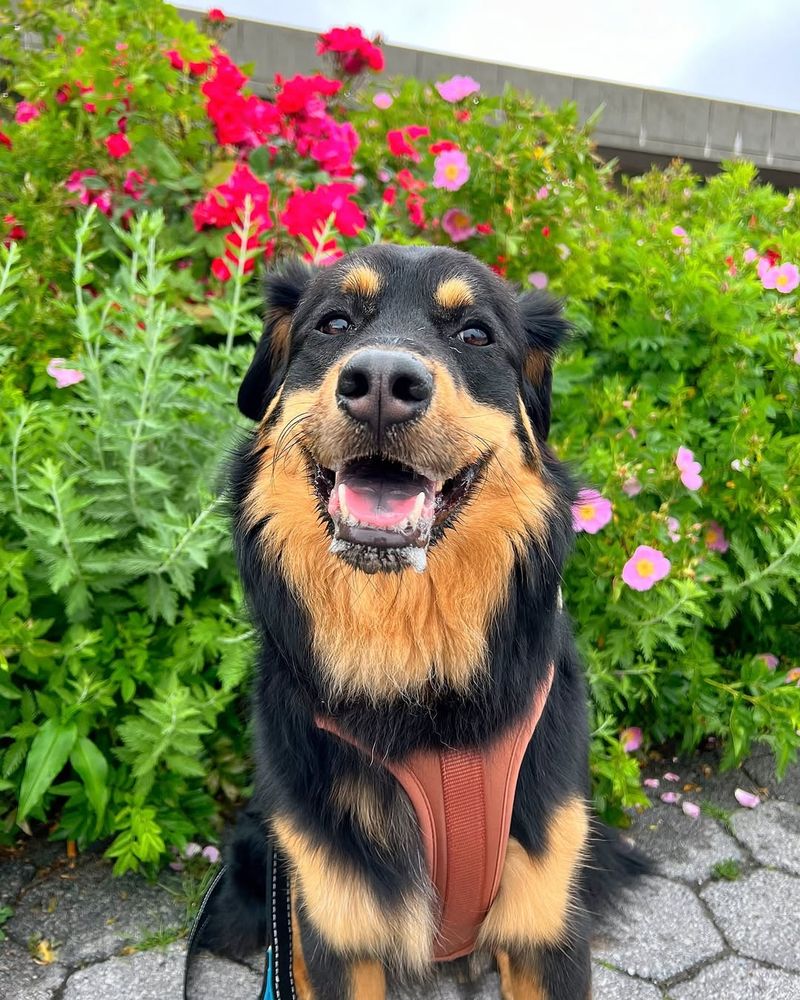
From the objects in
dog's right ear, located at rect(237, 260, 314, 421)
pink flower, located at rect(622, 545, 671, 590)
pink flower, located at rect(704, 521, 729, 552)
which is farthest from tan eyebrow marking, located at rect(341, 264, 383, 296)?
pink flower, located at rect(704, 521, 729, 552)

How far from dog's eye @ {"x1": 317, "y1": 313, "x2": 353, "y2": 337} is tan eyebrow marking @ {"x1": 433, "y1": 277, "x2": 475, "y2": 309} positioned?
0.72 ft

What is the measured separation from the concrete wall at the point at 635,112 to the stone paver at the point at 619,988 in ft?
37.9

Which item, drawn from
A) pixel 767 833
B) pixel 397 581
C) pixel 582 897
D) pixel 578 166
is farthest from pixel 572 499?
pixel 578 166

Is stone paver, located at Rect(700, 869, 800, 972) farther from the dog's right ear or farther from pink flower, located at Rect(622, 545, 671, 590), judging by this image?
the dog's right ear

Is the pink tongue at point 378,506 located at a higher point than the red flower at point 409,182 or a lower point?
lower

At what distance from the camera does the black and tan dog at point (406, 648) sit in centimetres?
160

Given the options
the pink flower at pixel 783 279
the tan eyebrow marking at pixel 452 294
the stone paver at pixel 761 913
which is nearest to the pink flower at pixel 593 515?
the tan eyebrow marking at pixel 452 294

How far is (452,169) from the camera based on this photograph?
295 centimetres

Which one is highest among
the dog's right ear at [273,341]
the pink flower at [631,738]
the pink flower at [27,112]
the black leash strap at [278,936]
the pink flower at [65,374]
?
the pink flower at [27,112]

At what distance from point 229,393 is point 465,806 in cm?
160

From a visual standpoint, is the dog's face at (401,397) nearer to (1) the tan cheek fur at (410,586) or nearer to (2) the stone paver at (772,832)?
(1) the tan cheek fur at (410,586)

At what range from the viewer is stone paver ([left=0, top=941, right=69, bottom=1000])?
2.04 meters

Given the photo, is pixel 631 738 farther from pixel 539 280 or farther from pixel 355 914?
pixel 539 280

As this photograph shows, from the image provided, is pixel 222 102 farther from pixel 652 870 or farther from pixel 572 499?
pixel 652 870
